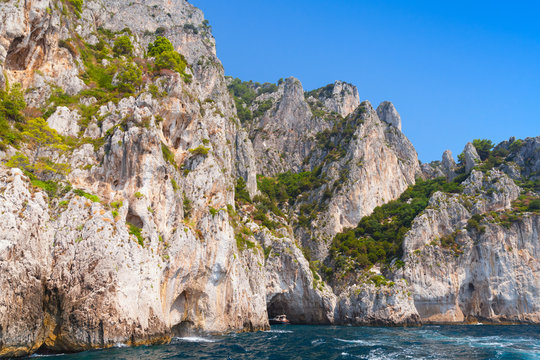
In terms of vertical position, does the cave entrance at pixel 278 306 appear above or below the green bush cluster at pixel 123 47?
below

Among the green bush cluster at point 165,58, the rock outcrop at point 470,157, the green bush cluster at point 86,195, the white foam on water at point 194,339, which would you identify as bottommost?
the white foam on water at point 194,339

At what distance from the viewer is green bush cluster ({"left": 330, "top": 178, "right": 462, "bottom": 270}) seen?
59406 millimetres

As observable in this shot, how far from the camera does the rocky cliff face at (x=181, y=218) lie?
22.1 metres

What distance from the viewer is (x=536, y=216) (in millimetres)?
56562

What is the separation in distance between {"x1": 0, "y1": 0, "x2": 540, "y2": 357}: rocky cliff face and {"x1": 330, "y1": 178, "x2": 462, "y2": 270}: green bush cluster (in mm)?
1401

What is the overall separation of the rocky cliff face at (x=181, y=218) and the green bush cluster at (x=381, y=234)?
4.60ft

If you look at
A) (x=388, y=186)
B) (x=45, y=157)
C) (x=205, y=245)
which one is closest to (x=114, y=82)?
(x=45, y=157)

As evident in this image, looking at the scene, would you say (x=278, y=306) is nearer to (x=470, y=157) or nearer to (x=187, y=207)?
(x=187, y=207)

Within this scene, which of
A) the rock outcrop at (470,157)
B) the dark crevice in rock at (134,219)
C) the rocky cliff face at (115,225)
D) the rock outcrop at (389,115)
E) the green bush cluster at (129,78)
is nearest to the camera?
the rocky cliff face at (115,225)

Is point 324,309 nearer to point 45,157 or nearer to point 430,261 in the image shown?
point 430,261

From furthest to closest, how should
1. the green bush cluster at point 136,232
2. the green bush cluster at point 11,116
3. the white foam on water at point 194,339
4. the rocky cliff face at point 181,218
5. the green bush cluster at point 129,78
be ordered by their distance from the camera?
the green bush cluster at point 129,78 → the white foam on water at point 194,339 → the green bush cluster at point 136,232 → the green bush cluster at point 11,116 → the rocky cliff face at point 181,218

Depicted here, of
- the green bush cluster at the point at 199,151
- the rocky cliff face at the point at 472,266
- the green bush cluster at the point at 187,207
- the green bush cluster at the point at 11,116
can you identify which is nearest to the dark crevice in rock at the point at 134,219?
the green bush cluster at the point at 187,207

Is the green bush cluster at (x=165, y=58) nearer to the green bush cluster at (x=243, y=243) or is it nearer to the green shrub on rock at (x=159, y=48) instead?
the green shrub on rock at (x=159, y=48)

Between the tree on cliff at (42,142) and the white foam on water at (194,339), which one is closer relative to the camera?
the tree on cliff at (42,142)
